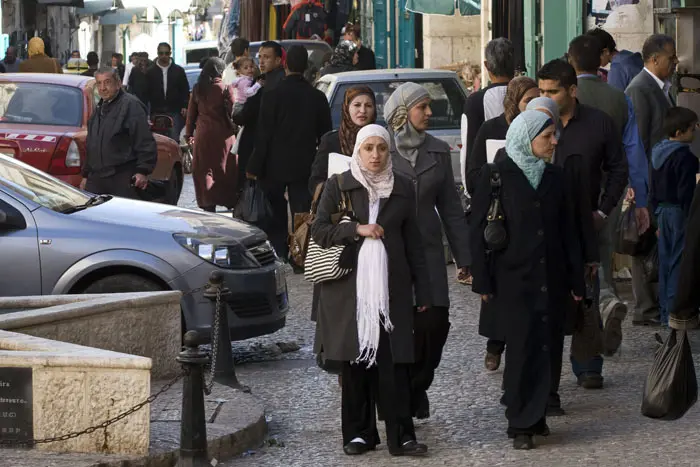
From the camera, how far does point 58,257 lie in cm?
1019

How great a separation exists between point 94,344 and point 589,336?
2.70 meters

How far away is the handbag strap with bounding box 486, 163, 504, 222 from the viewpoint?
26.8 feet

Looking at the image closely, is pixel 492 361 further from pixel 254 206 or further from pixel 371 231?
pixel 254 206

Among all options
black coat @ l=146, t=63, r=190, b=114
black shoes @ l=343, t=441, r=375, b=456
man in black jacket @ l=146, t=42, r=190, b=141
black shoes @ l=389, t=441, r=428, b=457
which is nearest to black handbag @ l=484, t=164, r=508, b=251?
black shoes @ l=389, t=441, r=428, b=457

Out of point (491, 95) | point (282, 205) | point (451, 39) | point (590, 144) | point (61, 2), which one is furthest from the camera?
point (61, 2)

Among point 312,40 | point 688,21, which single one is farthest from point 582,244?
point 312,40

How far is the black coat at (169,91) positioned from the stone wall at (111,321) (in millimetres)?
20142

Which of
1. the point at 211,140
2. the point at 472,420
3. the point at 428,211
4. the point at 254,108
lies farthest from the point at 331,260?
the point at 211,140

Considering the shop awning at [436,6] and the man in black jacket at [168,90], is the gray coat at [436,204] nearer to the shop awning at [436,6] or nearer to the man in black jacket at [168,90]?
the shop awning at [436,6]

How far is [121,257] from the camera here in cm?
1018

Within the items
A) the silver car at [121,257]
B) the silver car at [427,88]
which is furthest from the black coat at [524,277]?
the silver car at [427,88]

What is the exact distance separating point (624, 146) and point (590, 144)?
81cm

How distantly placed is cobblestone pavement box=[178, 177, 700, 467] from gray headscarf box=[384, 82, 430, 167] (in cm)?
146

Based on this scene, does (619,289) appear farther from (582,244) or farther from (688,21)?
(582,244)
